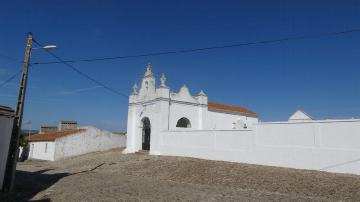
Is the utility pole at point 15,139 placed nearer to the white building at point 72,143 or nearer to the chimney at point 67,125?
the white building at point 72,143

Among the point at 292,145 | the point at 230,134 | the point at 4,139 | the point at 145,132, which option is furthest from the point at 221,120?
the point at 4,139

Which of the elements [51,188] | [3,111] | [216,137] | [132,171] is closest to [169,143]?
[216,137]

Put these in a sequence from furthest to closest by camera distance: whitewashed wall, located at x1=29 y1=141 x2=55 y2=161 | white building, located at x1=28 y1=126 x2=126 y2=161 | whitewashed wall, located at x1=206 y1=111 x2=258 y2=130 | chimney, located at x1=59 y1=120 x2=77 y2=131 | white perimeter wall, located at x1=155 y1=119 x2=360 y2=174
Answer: chimney, located at x1=59 y1=120 x2=77 y2=131 < white building, located at x1=28 y1=126 x2=126 y2=161 < whitewashed wall, located at x1=29 y1=141 x2=55 y2=161 < whitewashed wall, located at x1=206 y1=111 x2=258 y2=130 < white perimeter wall, located at x1=155 y1=119 x2=360 y2=174

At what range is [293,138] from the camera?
18.5m

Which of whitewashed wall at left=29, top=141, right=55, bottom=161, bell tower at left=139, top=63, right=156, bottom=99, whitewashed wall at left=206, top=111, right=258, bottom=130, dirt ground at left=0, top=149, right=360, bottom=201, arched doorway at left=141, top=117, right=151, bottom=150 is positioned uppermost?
bell tower at left=139, top=63, right=156, bottom=99

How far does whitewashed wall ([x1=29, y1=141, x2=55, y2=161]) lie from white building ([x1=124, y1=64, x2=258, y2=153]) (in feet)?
27.3

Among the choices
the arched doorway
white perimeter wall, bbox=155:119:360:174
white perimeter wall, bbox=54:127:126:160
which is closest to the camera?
white perimeter wall, bbox=155:119:360:174

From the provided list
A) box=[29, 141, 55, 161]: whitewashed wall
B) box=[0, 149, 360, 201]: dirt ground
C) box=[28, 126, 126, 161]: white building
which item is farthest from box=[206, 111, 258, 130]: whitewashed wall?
box=[29, 141, 55, 161]: whitewashed wall

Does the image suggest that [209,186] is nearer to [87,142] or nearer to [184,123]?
[184,123]

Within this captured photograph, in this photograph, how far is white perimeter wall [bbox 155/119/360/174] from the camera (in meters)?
16.3

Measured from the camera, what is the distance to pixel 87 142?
119 feet

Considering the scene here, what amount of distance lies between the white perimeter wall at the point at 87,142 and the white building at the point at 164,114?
646 cm

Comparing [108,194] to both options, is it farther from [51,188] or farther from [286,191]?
[286,191]

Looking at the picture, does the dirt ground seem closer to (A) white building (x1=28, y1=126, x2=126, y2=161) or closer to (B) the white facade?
(B) the white facade
